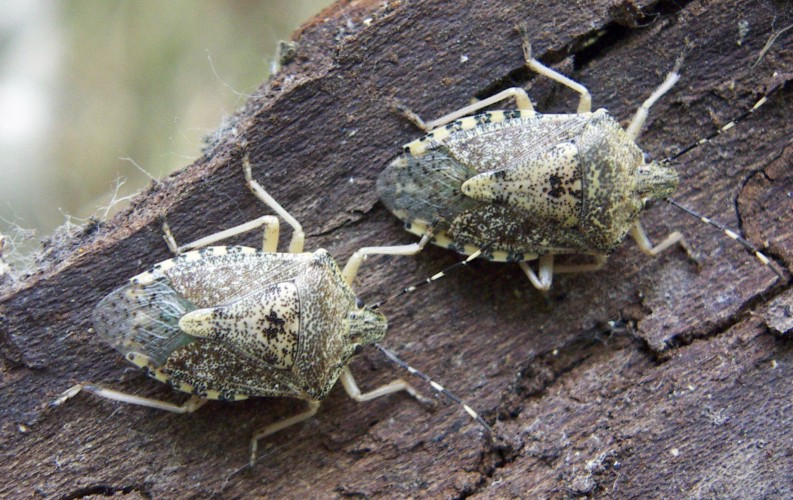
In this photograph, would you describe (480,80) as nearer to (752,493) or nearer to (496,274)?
(496,274)

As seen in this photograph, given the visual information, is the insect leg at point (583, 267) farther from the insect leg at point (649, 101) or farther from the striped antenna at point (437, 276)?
the insect leg at point (649, 101)

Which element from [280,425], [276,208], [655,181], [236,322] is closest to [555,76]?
[655,181]

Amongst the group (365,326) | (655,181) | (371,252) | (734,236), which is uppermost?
(371,252)

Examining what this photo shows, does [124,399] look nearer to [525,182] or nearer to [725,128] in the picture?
[525,182]

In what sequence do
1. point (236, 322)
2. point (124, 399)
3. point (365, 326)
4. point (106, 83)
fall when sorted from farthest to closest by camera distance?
point (106, 83), point (365, 326), point (124, 399), point (236, 322)

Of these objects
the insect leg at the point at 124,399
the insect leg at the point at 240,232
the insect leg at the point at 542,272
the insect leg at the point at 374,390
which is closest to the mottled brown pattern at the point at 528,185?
the insect leg at the point at 542,272

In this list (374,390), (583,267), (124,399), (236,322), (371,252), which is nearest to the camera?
(236,322)
